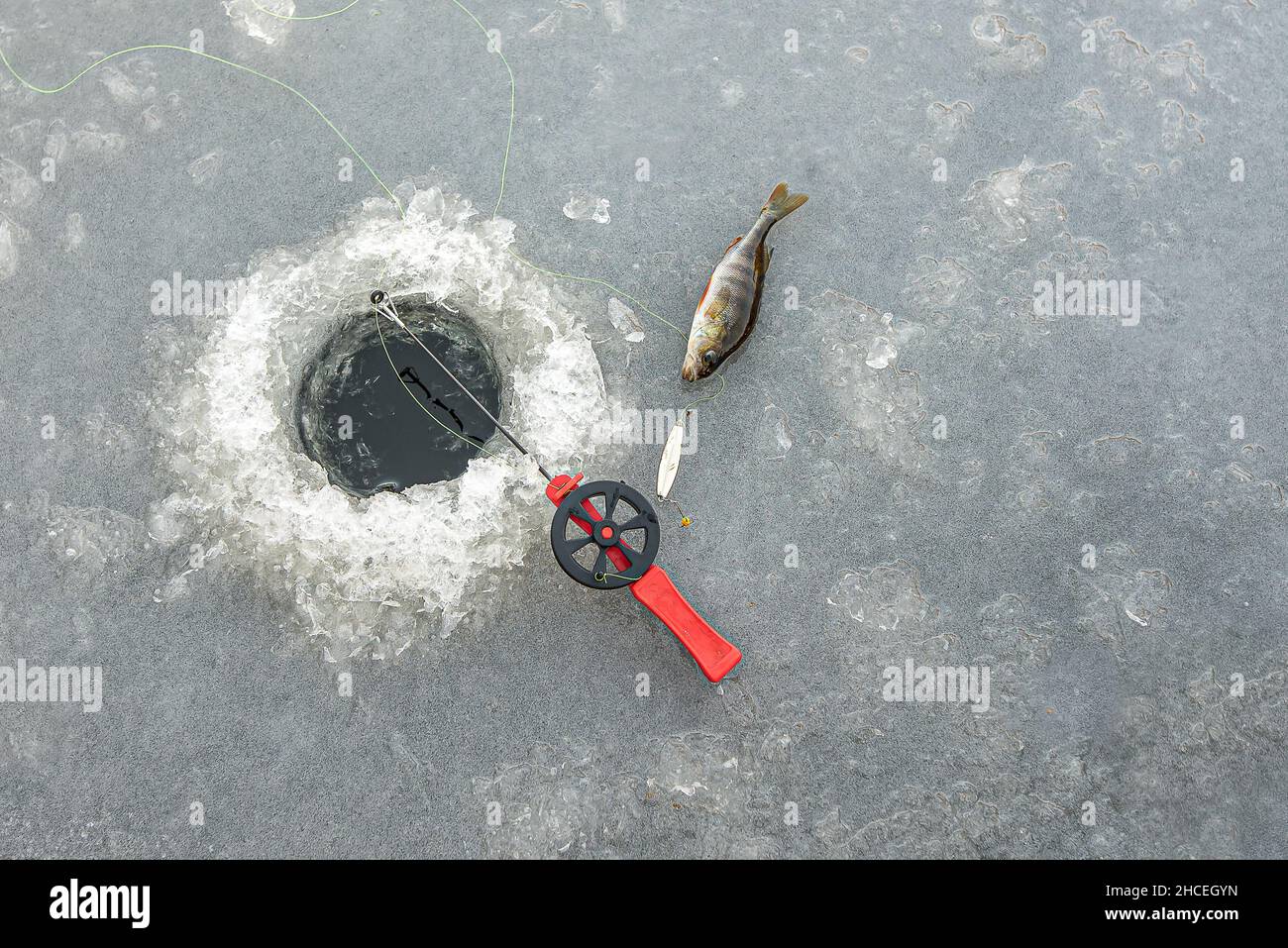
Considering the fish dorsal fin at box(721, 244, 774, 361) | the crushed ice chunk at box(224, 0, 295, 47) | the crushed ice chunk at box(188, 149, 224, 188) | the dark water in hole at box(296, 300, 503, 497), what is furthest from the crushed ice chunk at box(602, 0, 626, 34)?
the crushed ice chunk at box(188, 149, 224, 188)

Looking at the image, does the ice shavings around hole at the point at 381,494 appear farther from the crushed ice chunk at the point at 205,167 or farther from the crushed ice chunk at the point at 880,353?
the crushed ice chunk at the point at 880,353

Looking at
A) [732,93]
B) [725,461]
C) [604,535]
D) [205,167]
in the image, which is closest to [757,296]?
[725,461]

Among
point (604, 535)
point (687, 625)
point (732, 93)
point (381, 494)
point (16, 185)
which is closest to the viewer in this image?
point (604, 535)

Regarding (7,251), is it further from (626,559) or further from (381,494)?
(626,559)

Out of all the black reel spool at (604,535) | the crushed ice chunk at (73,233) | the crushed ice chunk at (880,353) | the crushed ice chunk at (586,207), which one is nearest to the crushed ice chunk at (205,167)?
the crushed ice chunk at (73,233)

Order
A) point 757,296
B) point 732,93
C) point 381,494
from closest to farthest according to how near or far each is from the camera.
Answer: point 381,494
point 757,296
point 732,93

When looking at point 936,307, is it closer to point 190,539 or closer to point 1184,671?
point 1184,671
